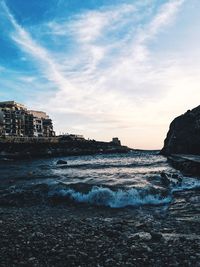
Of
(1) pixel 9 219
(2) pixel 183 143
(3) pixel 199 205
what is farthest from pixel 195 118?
(1) pixel 9 219

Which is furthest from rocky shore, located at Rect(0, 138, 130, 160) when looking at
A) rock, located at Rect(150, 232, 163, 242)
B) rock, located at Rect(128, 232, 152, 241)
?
rock, located at Rect(150, 232, 163, 242)

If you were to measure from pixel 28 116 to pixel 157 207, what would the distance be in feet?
494

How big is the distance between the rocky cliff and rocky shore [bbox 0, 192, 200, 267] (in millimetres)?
69739

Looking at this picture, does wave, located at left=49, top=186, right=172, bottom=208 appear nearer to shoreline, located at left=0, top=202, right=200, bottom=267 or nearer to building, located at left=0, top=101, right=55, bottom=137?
shoreline, located at left=0, top=202, right=200, bottom=267

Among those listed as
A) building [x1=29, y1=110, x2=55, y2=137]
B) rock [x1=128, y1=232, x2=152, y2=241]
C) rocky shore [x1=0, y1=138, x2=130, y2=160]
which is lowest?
rock [x1=128, y1=232, x2=152, y2=241]

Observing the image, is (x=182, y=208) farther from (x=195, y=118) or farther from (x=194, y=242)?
(x=195, y=118)

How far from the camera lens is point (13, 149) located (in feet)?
313

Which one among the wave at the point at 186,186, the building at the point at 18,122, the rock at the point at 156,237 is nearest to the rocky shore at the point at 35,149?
the building at the point at 18,122

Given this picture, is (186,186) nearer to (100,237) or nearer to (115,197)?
(115,197)

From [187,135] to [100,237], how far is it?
87.3 m

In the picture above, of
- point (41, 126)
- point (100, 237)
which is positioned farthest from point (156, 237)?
point (41, 126)

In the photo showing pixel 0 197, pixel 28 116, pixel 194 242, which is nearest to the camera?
pixel 194 242

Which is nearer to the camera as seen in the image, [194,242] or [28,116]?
[194,242]

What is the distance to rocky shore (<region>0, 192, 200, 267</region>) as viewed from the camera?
24.2ft
